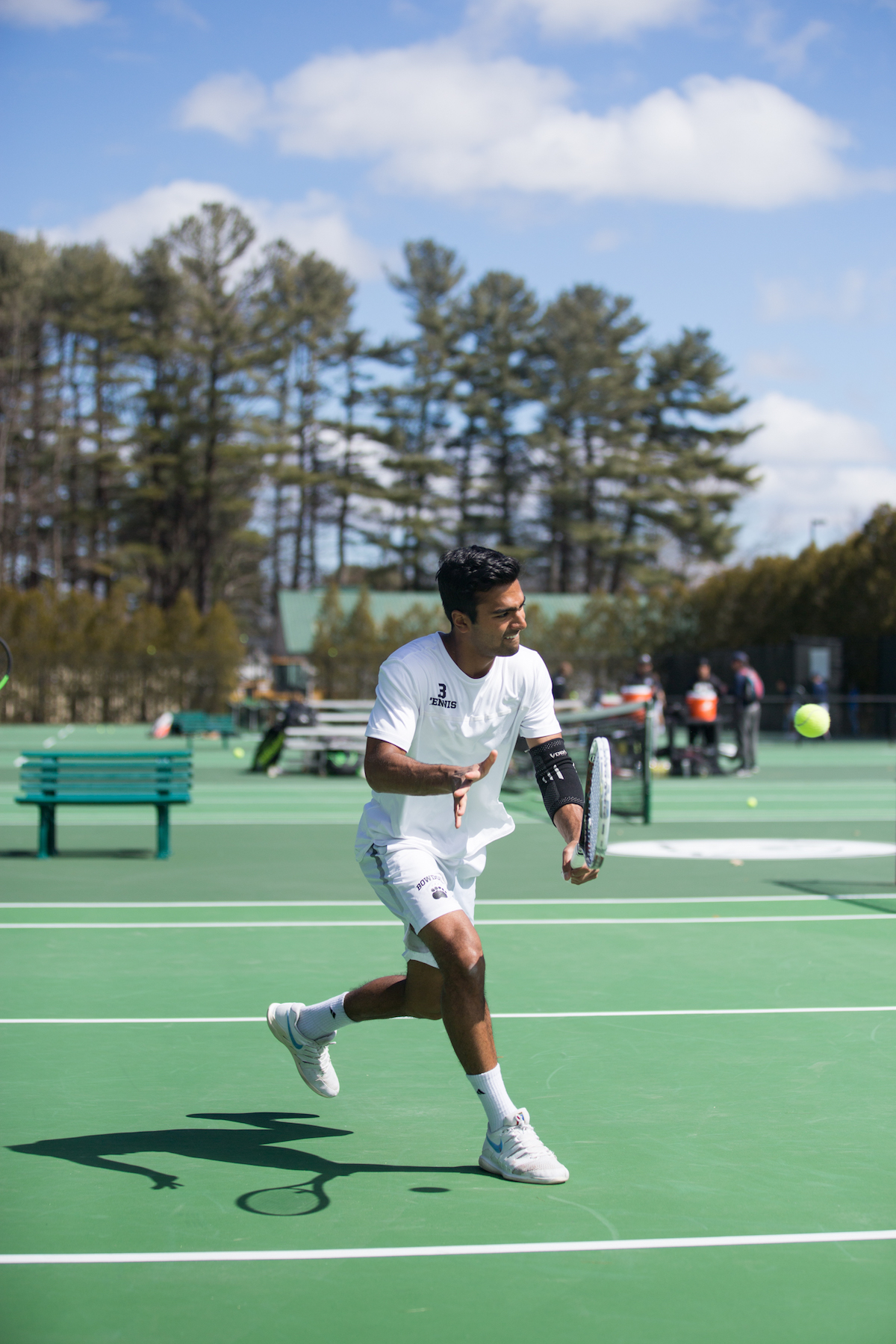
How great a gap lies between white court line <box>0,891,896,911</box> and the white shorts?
4922 mm

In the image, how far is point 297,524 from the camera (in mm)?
61875

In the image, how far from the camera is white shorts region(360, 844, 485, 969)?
4098 mm

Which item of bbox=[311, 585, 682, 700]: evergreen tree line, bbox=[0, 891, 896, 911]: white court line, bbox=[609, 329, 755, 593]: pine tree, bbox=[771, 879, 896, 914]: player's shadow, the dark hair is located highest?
bbox=[609, 329, 755, 593]: pine tree

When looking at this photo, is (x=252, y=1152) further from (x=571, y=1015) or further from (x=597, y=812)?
(x=571, y=1015)

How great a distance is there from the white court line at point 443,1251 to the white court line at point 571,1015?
251 cm

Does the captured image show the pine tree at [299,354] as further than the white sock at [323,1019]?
Yes

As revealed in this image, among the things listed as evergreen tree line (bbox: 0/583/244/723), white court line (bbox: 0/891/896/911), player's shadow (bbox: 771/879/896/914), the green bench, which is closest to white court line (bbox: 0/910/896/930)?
player's shadow (bbox: 771/879/896/914)

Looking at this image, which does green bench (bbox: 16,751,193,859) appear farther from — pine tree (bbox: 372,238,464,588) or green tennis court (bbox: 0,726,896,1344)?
pine tree (bbox: 372,238,464,588)

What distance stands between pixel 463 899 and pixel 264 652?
65.9 meters

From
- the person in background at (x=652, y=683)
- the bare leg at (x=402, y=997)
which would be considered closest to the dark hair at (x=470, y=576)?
the bare leg at (x=402, y=997)

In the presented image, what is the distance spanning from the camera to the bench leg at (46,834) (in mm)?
11656

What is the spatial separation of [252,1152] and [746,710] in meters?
18.2

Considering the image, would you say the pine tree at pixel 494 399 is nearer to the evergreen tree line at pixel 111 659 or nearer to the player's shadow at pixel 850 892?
the evergreen tree line at pixel 111 659

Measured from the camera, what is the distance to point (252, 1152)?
4.39m
